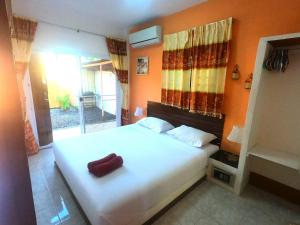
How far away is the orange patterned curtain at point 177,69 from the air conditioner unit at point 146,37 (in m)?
0.19

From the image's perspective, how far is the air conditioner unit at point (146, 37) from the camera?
306 cm

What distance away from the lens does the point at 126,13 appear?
2.99 m

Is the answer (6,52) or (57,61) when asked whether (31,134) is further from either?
(6,52)

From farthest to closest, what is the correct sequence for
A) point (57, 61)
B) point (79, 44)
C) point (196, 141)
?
point (57, 61) → point (79, 44) → point (196, 141)

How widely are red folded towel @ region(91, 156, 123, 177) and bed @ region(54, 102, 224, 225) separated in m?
0.05

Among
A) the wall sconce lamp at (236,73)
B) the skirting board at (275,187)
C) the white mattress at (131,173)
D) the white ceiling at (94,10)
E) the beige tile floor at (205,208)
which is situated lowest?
the beige tile floor at (205,208)

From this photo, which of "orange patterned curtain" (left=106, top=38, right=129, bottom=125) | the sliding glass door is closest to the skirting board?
"orange patterned curtain" (left=106, top=38, right=129, bottom=125)

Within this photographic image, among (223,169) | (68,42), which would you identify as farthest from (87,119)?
(223,169)

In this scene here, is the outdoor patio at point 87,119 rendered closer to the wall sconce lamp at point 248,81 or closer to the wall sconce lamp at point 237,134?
the wall sconce lamp at point 237,134

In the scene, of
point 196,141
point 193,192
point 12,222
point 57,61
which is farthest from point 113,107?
point 12,222

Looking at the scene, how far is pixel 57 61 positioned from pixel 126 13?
2.01 metres

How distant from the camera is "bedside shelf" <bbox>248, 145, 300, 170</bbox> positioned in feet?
5.53

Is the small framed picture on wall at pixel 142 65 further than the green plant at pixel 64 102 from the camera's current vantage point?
No

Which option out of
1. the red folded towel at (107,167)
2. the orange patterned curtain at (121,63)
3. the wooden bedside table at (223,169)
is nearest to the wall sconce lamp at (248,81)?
the wooden bedside table at (223,169)
